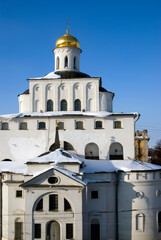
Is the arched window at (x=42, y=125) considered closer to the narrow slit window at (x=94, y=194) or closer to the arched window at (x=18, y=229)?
the narrow slit window at (x=94, y=194)

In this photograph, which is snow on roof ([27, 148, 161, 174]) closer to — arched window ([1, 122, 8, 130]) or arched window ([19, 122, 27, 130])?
arched window ([19, 122, 27, 130])

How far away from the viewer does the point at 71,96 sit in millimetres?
34562

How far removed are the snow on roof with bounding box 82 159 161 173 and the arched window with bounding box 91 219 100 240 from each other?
174 inches

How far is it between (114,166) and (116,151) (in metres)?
3.90

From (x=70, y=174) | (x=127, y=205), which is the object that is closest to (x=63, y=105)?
(x=70, y=174)

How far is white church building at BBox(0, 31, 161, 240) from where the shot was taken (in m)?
25.3

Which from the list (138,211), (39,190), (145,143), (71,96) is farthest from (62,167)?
(145,143)

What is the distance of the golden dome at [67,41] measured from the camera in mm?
38312

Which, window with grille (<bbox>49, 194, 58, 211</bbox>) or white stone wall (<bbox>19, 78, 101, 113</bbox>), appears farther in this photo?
white stone wall (<bbox>19, 78, 101, 113</bbox>)

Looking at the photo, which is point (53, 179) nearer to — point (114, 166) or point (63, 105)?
point (114, 166)

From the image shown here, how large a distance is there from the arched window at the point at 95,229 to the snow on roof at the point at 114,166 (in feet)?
14.5

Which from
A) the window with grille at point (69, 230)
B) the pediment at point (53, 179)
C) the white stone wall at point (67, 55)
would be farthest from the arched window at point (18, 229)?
the white stone wall at point (67, 55)

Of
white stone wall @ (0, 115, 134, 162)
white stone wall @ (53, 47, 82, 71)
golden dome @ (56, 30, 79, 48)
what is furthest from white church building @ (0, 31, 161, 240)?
golden dome @ (56, 30, 79, 48)

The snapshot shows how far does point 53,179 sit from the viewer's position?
25.4 m
